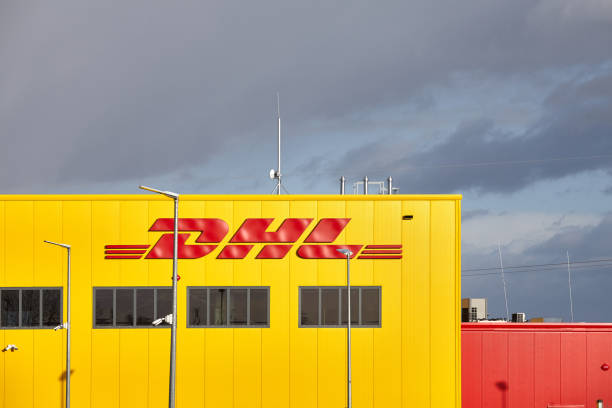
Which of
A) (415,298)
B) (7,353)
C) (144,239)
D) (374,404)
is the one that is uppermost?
(144,239)

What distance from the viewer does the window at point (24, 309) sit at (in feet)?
122

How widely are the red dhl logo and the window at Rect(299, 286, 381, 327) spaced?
163 cm

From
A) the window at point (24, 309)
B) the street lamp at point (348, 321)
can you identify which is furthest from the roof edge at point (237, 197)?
the window at point (24, 309)

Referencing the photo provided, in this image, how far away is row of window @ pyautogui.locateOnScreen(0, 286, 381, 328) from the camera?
36.8 meters

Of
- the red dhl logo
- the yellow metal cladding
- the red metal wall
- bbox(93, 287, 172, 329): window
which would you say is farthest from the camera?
the red metal wall

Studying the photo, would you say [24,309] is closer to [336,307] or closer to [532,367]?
[336,307]

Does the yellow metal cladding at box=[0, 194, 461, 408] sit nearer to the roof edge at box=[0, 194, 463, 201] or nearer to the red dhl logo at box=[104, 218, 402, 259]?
the roof edge at box=[0, 194, 463, 201]

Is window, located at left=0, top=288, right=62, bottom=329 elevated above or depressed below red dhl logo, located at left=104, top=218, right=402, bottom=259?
below

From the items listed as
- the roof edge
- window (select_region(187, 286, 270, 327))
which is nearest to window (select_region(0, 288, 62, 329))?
the roof edge

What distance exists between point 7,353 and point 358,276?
1720 cm

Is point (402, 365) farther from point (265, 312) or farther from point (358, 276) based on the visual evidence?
point (265, 312)

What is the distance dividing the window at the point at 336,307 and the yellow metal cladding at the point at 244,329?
1.10 ft

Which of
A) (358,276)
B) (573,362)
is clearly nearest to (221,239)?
(358,276)

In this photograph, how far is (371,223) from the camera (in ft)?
122
